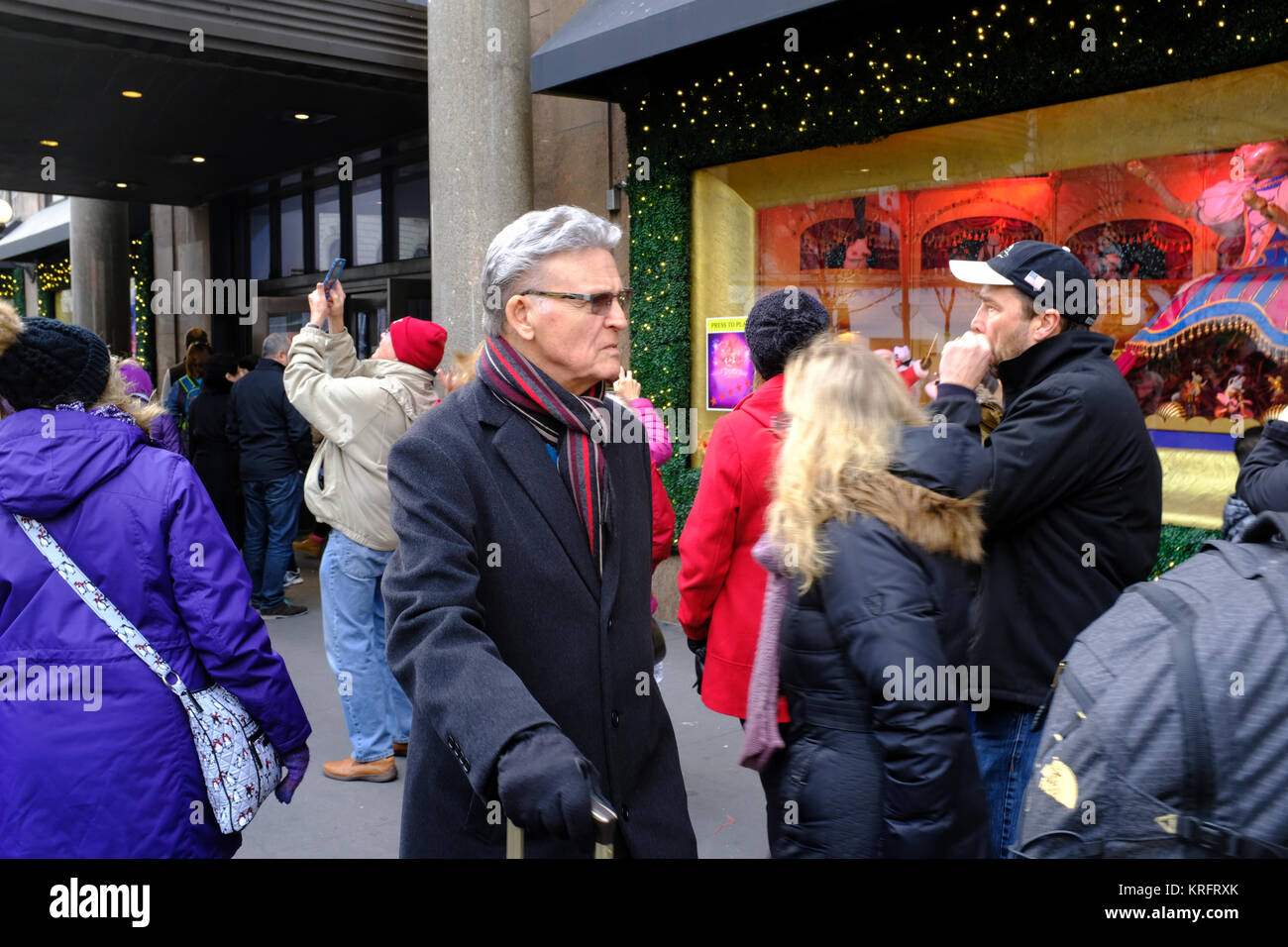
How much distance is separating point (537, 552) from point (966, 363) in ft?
4.86

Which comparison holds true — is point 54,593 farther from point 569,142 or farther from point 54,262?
point 54,262

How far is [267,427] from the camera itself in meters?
8.76

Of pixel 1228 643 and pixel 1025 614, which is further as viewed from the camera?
pixel 1025 614

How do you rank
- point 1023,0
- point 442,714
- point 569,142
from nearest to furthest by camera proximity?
point 442,714 → point 1023,0 → point 569,142

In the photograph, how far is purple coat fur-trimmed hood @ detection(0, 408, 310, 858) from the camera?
2.57 m

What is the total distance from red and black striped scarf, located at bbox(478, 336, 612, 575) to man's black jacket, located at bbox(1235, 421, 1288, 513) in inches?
85.8

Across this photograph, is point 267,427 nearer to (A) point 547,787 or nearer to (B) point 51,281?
(A) point 547,787

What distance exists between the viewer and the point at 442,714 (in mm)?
1961

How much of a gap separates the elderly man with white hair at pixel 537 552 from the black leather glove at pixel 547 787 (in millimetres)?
219

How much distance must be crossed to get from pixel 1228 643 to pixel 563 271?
154 cm

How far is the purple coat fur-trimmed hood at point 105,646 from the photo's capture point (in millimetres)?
2568

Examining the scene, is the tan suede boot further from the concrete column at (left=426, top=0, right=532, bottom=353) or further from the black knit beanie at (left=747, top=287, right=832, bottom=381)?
the concrete column at (left=426, top=0, right=532, bottom=353)
